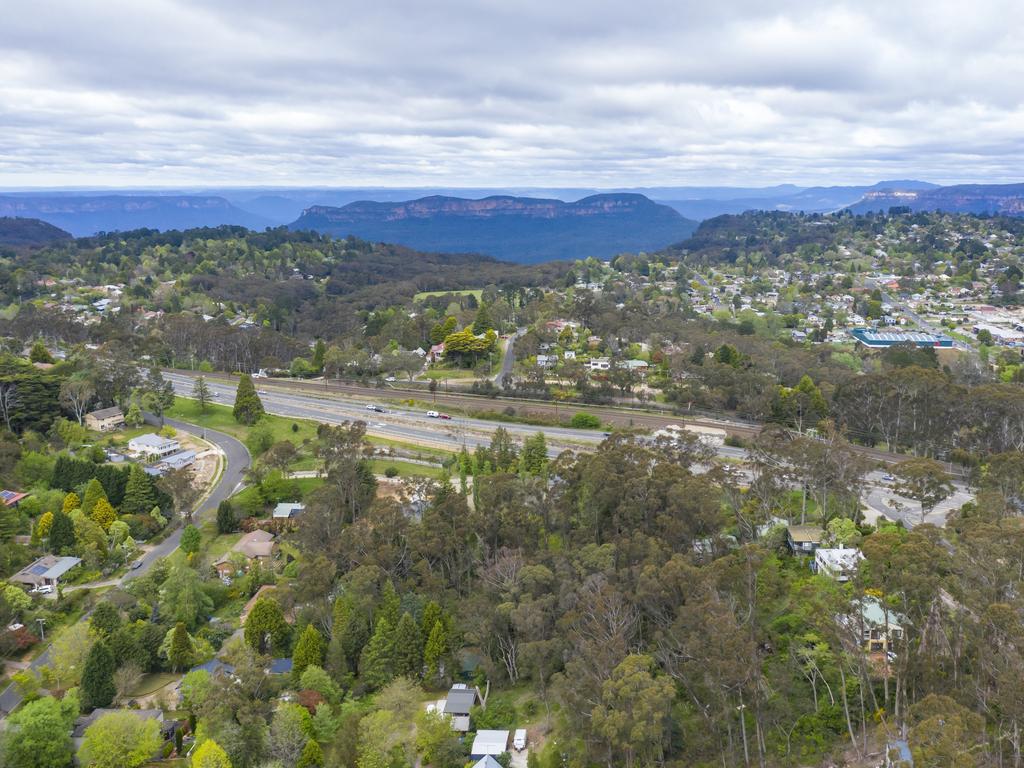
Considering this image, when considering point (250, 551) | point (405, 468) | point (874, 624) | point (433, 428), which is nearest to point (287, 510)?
point (250, 551)

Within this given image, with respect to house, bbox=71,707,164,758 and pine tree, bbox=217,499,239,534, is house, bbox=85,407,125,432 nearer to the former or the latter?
pine tree, bbox=217,499,239,534

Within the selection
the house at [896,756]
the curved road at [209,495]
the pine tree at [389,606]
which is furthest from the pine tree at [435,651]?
the house at [896,756]

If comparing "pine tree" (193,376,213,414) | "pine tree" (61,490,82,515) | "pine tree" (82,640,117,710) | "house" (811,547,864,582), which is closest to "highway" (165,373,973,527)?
"pine tree" (193,376,213,414)

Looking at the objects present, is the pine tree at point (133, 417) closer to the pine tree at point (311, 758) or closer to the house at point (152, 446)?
the house at point (152, 446)

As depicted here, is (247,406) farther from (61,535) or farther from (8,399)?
(61,535)

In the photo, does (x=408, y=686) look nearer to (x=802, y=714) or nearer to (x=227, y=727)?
(x=227, y=727)
